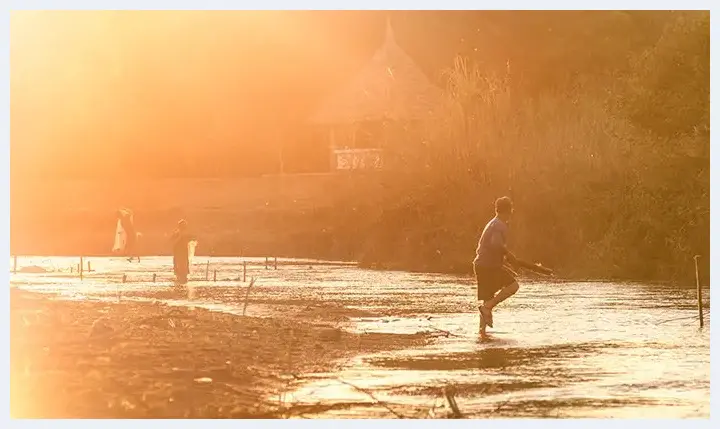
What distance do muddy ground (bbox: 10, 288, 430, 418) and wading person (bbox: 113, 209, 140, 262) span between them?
42.7ft

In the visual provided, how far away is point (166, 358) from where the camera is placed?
1526 centimetres

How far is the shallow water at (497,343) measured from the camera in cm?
1293

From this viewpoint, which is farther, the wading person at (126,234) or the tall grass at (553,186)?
the wading person at (126,234)

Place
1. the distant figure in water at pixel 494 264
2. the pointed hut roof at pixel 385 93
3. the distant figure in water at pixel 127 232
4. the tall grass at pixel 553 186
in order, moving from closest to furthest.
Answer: the distant figure in water at pixel 494 264
the tall grass at pixel 553 186
the distant figure in water at pixel 127 232
the pointed hut roof at pixel 385 93

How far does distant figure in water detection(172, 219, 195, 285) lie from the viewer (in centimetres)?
2473

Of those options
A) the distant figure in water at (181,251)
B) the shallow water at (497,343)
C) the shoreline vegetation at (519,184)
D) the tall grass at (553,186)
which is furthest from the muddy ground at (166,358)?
the tall grass at (553,186)

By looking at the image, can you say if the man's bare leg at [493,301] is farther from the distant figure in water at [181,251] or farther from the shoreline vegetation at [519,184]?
the shoreline vegetation at [519,184]

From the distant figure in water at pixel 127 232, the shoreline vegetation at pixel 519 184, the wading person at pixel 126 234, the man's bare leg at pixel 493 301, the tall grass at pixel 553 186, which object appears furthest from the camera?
the distant figure in water at pixel 127 232

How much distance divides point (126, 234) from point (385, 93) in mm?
7329

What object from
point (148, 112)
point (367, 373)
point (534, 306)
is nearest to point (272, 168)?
point (148, 112)

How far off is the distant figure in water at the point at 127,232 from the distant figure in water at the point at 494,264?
17.5 meters

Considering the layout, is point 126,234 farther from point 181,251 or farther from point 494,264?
point 494,264

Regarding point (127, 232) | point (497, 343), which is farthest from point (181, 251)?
point (127, 232)

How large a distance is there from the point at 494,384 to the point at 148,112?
21.8 metres
